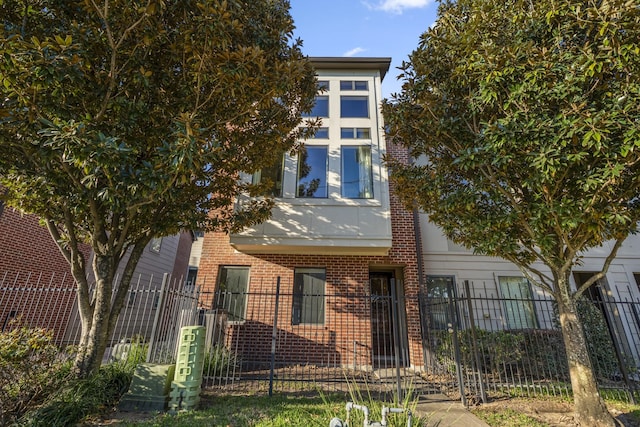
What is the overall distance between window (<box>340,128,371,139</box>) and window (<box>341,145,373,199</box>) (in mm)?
377

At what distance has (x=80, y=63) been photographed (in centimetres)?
363

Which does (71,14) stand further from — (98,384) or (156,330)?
(98,384)

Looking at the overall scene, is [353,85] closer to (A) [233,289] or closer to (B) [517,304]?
(A) [233,289]

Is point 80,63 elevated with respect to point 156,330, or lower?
elevated

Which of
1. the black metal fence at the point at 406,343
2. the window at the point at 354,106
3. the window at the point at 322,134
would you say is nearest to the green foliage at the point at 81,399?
the black metal fence at the point at 406,343

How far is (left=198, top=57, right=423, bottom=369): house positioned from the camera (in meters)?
8.33

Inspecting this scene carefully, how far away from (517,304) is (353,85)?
28.7ft

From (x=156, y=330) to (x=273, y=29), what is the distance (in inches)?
237

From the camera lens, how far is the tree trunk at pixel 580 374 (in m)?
4.48

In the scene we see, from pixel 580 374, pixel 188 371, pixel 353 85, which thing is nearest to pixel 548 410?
pixel 580 374

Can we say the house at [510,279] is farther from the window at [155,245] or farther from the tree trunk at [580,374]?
the window at [155,245]

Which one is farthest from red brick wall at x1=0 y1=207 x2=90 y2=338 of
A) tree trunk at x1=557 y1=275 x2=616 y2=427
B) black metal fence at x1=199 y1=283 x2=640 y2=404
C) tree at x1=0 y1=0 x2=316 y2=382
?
tree trunk at x1=557 y1=275 x2=616 y2=427

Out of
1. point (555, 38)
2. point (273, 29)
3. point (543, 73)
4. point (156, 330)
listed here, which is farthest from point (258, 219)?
point (555, 38)

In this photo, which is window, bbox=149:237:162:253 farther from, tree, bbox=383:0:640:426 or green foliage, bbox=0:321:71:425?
tree, bbox=383:0:640:426
